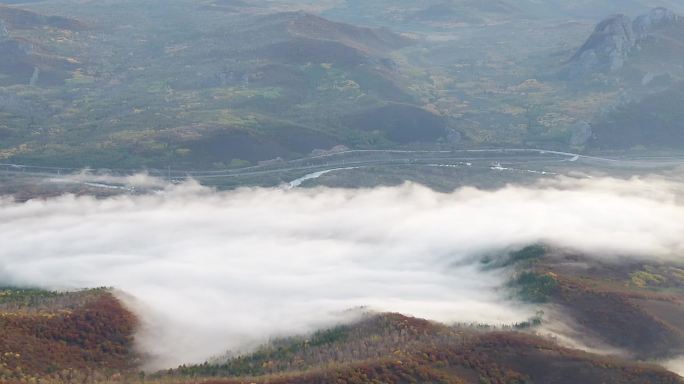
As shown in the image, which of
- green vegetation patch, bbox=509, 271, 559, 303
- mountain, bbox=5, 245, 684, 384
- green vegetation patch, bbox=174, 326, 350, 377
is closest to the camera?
mountain, bbox=5, 245, 684, 384

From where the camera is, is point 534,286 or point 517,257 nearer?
point 534,286

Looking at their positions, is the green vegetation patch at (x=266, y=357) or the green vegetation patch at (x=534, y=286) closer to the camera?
the green vegetation patch at (x=266, y=357)

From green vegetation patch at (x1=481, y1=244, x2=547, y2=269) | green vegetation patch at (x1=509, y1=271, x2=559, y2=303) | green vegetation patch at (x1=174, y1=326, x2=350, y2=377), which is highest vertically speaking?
green vegetation patch at (x1=481, y1=244, x2=547, y2=269)

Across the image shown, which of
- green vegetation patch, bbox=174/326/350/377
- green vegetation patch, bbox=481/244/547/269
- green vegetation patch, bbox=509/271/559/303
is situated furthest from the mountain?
green vegetation patch, bbox=481/244/547/269

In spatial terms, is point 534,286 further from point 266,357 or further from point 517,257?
point 266,357

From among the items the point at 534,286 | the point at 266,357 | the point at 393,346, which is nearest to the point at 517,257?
the point at 534,286

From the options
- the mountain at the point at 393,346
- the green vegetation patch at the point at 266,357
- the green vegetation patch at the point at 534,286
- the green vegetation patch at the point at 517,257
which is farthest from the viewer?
the green vegetation patch at the point at 517,257

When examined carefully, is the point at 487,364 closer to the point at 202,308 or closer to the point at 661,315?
the point at 661,315

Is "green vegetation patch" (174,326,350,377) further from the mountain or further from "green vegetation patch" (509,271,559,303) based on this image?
"green vegetation patch" (509,271,559,303)

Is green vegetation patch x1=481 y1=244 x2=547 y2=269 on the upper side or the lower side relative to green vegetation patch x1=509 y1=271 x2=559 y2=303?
upper

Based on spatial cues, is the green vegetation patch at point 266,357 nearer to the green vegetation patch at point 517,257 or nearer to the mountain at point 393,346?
the mountain at point 393,346

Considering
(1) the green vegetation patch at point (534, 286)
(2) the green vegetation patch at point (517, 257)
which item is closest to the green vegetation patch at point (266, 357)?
(1) the green vegetation patch at point (534, 286)

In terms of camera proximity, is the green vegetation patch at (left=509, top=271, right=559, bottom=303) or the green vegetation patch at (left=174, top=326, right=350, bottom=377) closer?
the green vegetation patch at (left=174, top=326, right=350, bottom=377)
